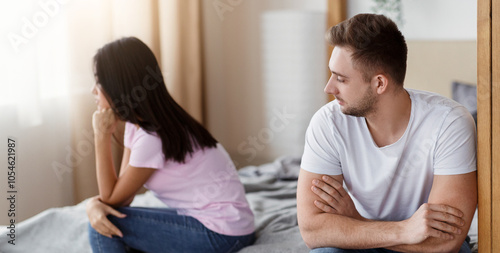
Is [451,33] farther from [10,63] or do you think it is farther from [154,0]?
[10,63]

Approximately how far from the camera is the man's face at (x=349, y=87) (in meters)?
1.67

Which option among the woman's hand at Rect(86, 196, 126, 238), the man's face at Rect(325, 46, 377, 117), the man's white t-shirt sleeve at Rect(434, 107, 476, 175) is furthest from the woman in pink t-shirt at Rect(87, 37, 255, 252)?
the man's white t-shirt sleeve at Rect(434, 107, 476, 175)

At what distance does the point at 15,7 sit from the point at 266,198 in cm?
138

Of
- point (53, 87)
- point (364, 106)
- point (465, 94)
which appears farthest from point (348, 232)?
point (53, 87)

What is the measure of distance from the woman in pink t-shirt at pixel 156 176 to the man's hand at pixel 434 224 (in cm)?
62

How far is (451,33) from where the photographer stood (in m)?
3.23

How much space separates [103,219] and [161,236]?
0.19 meters

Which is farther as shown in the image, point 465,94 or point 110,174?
point 465,94

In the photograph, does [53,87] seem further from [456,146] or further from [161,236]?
[456,146]

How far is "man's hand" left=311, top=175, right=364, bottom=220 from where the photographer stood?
1706 millimetres

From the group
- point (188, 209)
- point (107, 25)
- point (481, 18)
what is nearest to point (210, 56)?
point (107, 25)

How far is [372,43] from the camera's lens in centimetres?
164

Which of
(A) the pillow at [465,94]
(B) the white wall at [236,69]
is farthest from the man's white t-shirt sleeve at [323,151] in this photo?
(B) the white wall at [236,69]

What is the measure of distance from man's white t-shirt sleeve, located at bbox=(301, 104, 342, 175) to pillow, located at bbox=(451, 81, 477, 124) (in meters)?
1.36
